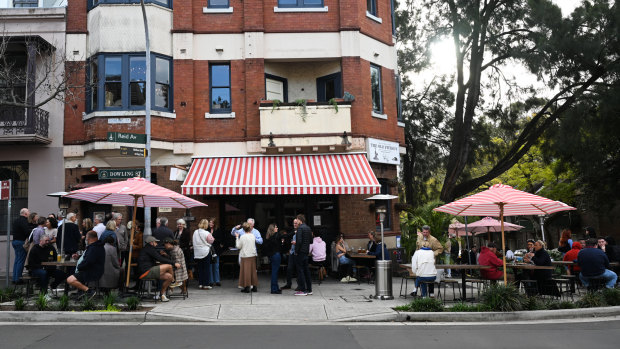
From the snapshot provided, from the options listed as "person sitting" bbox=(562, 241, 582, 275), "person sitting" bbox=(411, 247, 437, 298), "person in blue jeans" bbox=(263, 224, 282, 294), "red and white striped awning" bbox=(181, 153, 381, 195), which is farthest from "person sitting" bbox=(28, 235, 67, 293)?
"person sitting" bbox=(562, 241, 582, 275)

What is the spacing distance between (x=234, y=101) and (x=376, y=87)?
5.10 meters

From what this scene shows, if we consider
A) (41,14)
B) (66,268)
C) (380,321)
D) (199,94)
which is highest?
(41,14)

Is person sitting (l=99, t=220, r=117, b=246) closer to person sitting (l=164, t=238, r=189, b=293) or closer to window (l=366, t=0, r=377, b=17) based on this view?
person sitting (l=164, t=238, r=189, b=293)

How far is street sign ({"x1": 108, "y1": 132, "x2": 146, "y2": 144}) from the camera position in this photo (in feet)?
39.7

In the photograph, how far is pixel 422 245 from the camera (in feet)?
38.3

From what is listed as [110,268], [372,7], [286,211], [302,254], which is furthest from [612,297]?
[372,7]

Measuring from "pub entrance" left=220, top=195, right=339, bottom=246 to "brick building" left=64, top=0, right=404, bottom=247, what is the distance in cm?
3

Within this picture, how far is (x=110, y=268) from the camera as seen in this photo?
1090 centimetres

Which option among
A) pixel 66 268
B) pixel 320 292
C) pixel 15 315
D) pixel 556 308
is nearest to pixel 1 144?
pixel 66 268

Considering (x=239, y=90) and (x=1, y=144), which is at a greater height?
(x=239, y=90)

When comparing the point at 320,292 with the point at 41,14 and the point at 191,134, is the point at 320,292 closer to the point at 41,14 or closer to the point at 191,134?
the point at 191,134

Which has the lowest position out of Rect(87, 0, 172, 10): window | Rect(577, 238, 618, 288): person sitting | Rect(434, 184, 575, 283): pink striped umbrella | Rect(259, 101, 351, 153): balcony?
Rect(577, 238, 618, 288): person sitting

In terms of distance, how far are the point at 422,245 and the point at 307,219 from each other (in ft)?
19.7

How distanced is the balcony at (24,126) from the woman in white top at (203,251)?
682 centimetres
